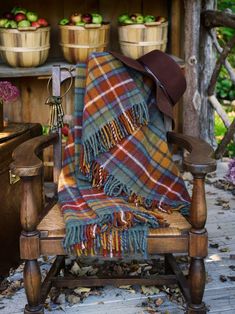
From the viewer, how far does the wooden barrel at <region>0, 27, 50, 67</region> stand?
149 inches

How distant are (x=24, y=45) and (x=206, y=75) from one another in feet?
4.43

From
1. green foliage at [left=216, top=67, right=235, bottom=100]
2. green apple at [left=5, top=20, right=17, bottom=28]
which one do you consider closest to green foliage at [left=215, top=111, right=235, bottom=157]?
green foliage at [left=216, top=67, right=235, bottom=100]

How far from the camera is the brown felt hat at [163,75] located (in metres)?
2.78

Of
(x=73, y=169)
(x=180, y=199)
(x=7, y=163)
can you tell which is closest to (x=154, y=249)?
(x=180, y=199)

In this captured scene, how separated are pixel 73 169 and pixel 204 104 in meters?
2.01

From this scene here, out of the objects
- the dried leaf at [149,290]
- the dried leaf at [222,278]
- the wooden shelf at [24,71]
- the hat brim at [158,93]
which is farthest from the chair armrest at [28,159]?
the wooden shelf at [24,71]

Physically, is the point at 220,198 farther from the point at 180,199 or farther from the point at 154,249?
the point at 154,249

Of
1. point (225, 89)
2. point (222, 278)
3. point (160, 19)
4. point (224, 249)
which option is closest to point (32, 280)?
point (222, 278)

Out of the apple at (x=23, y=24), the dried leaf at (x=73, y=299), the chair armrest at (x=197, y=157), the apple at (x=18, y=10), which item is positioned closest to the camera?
the chair armrest at (x=197, y=157)

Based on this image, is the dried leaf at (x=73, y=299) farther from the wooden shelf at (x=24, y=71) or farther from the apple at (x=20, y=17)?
the apple at (x=20, y=17)

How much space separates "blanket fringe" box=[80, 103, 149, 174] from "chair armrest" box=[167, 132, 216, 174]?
7.7 inches

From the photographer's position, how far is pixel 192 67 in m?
4.25

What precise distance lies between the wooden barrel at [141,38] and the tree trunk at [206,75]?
21.1 inches

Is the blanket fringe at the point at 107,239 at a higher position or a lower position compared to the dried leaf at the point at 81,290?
higher
